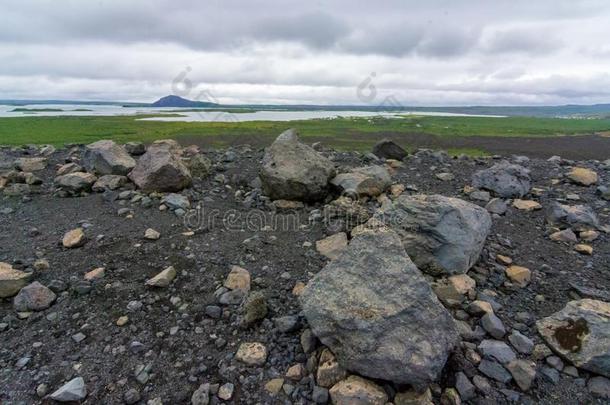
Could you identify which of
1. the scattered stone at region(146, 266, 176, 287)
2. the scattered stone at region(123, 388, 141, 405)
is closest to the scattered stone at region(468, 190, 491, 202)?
the scattered stone at region(146, 266, 176, 287)

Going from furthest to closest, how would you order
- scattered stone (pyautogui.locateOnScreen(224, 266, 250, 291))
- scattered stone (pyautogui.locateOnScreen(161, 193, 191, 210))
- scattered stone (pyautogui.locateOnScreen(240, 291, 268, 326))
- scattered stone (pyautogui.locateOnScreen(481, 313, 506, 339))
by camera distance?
scattered stone (pyautogui.locateOnScreen(161, 193, 191, 210)) → scattered stone (pyautogui.locateOnScreen(224, 266, 250, 291)) → scattered stone (pyautogui.locateOnScreen(240, 291, 268, 326)) → scattered stone (pyautogui.locateOnScreen(481, 313, 506, 339))

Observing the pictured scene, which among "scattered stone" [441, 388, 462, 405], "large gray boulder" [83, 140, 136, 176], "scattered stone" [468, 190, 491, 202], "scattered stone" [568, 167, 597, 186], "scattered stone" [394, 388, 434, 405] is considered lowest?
A: "scattered stone" [441, 388, 462, 405]

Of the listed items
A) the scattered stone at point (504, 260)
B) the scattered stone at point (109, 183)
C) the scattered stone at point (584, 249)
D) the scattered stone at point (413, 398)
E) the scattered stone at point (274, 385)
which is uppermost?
the scattered stone at point (109, 183)

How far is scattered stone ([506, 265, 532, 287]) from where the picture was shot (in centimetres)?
678

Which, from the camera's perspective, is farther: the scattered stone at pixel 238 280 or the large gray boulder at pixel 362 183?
the large gray boulder at pixel 362 183

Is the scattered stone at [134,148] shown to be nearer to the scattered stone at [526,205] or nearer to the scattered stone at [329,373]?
the scattered stone at [329,373]

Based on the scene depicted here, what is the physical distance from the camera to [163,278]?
6609mm

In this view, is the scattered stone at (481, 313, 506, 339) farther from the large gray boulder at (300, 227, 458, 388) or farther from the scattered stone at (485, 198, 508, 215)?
the scattered stone at (485, 198, 508, 215)

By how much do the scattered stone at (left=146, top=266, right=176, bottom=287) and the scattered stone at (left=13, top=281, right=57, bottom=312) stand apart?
4.74ft

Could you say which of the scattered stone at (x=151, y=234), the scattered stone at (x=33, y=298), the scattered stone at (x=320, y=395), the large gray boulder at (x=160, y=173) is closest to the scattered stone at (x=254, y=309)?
the scattered stone at (x=320, y=395)

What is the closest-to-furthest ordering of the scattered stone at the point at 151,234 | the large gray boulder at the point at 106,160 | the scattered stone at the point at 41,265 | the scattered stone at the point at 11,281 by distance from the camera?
the scattered stone at the point at 11,281
the scattered stone at the point at 41,265
the scattered stone at the point at 151,234
the large gray boulder at the point at 106,160

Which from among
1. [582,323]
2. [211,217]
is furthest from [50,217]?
[582,323]

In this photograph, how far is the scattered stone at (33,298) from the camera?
6.08 meters

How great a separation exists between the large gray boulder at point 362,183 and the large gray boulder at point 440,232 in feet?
7.86
